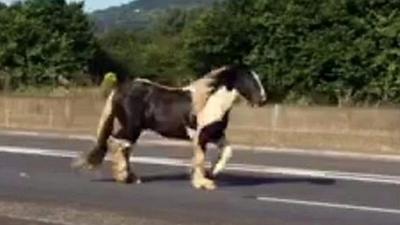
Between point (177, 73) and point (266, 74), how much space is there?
5.50 meters

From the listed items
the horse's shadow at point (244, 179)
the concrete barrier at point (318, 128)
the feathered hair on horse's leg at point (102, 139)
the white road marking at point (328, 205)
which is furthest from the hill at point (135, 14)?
the white road marking at point (328, 205)

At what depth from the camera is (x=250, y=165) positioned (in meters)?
20.7

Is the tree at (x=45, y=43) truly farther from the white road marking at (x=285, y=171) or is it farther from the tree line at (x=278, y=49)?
the white road marking at (x=285, y=171)

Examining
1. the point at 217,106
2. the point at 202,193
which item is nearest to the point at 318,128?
the point at 217,106

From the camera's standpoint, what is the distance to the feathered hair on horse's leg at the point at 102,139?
1697 cm

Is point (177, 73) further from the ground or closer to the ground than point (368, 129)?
closer to the ground

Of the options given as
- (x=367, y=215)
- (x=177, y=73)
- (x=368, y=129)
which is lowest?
(x=177, y=73)

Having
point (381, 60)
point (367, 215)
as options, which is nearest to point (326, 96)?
point (381, 60)

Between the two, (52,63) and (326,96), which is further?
(52,63)

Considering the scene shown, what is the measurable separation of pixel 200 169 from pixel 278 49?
19234 millimetres

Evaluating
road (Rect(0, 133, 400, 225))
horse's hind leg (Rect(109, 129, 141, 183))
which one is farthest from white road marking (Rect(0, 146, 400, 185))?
horse's hind leg (Rect(109, 129, 141, 183))

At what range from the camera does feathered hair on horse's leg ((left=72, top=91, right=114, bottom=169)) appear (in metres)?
17.0

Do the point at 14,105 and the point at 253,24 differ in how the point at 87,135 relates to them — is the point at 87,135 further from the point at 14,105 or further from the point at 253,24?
the point at 253,24

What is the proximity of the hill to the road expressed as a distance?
40.0 m
